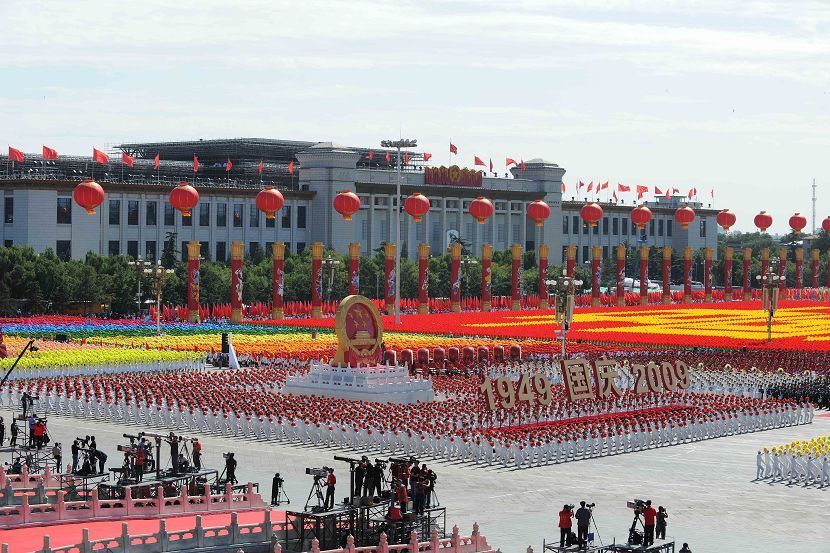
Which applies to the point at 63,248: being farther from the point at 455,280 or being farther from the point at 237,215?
the point at 455,280

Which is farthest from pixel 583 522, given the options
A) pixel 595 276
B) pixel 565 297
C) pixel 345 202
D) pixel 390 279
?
pixel 595 276

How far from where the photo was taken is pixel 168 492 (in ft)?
101

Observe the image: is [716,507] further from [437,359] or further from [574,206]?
[574,206]

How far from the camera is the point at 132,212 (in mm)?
109125

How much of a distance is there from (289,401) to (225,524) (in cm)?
1881

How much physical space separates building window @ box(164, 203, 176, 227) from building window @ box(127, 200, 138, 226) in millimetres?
2660

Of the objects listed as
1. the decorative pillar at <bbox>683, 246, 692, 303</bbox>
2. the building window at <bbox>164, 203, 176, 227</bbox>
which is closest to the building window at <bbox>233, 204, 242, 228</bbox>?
the building window at <bbox>164, 203, 176, 227</bbox>

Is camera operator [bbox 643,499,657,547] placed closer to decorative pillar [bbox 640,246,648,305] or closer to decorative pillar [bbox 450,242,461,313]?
decorative pillar [bbox 450,242,461,313]

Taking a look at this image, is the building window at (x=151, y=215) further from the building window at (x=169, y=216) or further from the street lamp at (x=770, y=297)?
the street lamp at (x=770, y=297)

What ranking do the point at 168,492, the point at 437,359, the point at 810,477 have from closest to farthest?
the point at 168,492 < the point at 810,477 < the point at 437,359

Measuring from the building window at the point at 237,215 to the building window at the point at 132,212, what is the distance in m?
9.17

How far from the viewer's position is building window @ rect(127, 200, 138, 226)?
357 feet

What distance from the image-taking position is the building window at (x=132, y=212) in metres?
109

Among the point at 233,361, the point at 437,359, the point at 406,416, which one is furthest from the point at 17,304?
the point at 406,416
